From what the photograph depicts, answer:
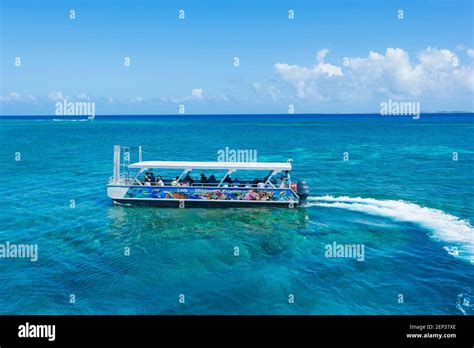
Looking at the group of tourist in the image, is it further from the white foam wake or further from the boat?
the white foam wake

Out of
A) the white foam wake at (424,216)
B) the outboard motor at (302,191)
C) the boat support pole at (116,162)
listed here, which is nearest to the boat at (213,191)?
the outboard motor at (302,191)

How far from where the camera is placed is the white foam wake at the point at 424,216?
19.7m

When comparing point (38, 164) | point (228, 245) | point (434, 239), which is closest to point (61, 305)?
point (228, 245)

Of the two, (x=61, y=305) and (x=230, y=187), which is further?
(x=230, y=187)

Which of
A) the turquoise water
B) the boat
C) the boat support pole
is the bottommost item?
the turquoise water

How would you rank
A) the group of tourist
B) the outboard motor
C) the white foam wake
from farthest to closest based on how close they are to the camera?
the group of tourist < the outboard motor < the white foam wake

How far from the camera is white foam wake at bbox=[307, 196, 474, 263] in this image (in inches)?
777

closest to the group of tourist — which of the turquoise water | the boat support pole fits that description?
the turquoise water

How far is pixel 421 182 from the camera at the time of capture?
118 feet

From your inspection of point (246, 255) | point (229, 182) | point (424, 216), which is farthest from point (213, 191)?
point (424, 216)

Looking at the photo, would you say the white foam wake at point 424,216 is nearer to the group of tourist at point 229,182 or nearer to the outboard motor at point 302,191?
the outboard motor at point 302,191
